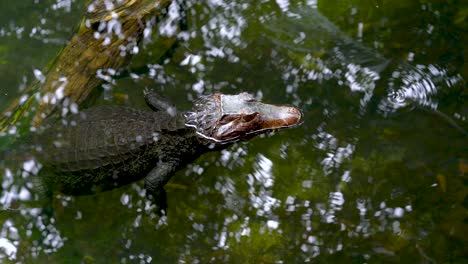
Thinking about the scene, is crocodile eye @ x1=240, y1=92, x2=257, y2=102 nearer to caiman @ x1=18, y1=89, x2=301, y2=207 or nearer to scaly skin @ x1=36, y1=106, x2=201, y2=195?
caiman @ x1=18, y1=89, x2=301, y2=207

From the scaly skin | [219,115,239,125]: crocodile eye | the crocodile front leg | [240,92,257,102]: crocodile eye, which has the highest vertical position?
[240,92,257,102]: crocodile eye

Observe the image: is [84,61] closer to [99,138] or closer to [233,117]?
[99,138]

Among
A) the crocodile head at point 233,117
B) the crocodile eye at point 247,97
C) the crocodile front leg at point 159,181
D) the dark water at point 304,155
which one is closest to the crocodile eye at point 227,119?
the crocodile head at point 233,117

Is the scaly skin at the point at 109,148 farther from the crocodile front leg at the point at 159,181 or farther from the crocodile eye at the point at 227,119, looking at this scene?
the crocodile eye at the point at 227,119

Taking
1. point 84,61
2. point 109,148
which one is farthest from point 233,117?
point 84,61

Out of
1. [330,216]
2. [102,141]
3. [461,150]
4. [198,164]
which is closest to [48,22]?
[102,141]

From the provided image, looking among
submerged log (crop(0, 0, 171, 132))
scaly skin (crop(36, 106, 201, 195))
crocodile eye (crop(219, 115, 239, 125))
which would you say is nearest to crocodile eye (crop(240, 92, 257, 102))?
crocodile eye (crop(219, 115, 239, 125))
